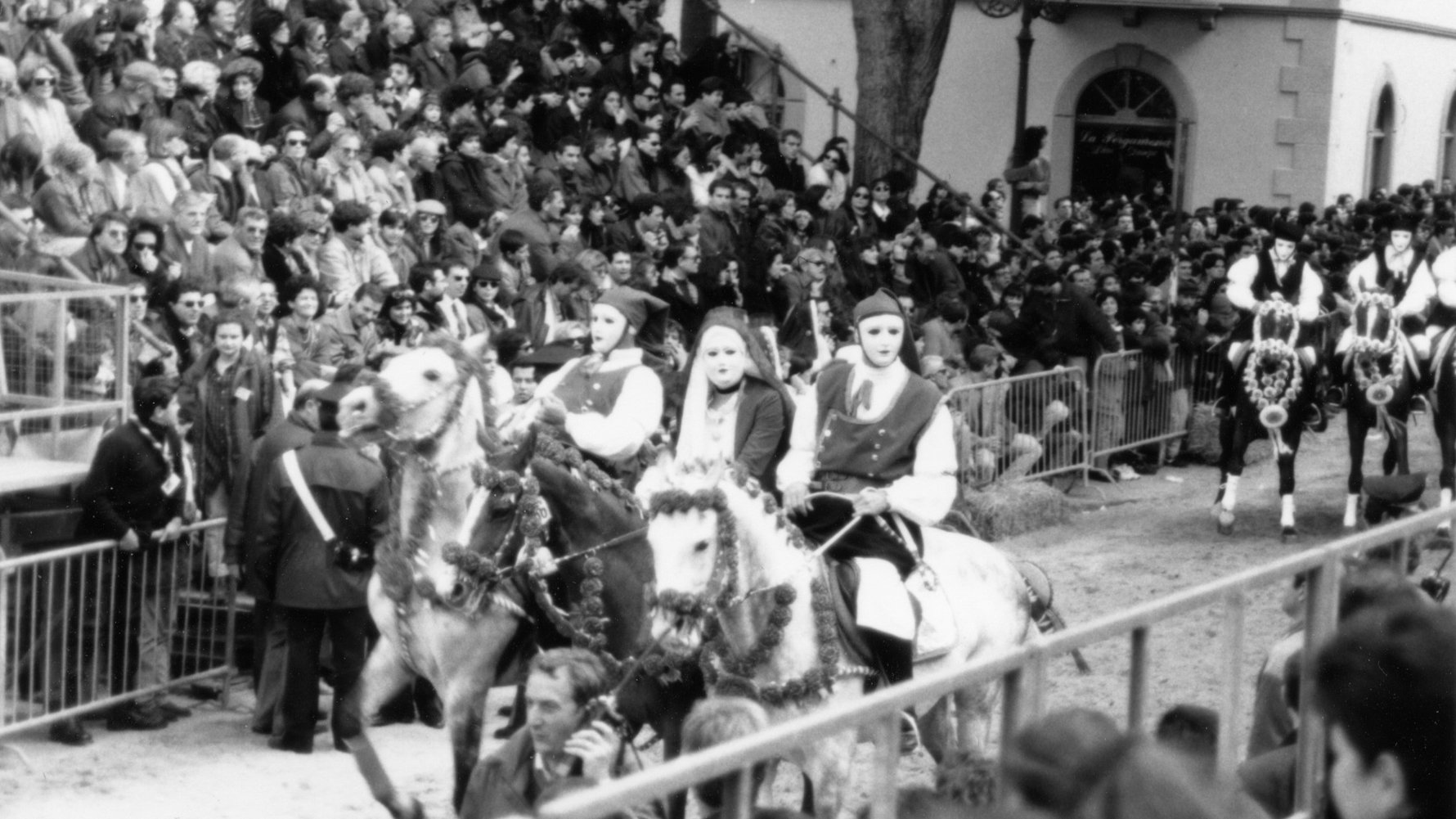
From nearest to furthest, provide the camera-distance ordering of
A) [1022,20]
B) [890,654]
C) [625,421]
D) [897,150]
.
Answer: [890,654] < [625,421] < [897,150] < [1022,20]

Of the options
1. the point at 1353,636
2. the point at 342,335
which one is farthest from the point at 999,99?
the point at 1353,636

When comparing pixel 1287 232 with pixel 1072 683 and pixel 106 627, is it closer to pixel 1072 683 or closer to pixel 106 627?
pixel 106 627

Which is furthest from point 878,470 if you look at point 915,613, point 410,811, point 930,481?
point 410,811

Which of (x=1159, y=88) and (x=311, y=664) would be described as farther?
(x=1159, y=88)

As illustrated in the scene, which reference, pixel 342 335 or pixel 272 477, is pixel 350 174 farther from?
pixel 272 477

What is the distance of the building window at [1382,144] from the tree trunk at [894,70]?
11.9 metres

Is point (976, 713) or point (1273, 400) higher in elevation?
point (1273, 400)

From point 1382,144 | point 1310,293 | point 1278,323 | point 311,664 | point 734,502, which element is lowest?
point 311,664

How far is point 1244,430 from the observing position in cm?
1656

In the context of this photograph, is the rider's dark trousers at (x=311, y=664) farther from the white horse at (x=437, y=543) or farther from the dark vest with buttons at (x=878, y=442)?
the dark vest with buttons at (x=878, y=442)

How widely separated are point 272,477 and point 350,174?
553 cm

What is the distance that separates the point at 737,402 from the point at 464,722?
1.70 metres

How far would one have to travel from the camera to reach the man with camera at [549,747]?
6312mm

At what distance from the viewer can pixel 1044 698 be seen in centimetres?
455
